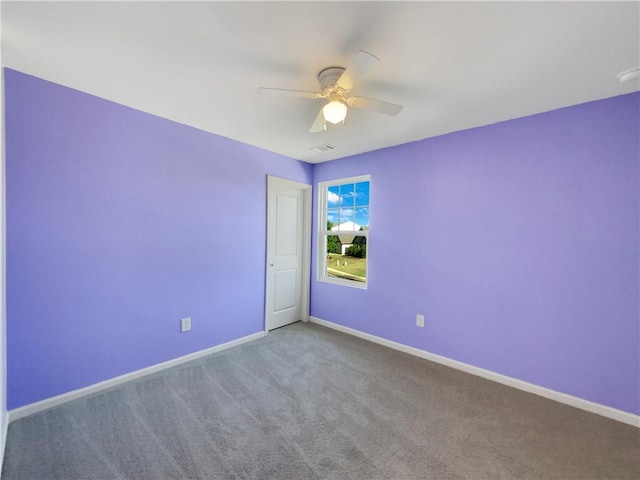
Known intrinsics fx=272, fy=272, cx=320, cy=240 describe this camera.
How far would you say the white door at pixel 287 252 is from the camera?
371 centimetres

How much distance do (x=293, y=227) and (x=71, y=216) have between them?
249cm

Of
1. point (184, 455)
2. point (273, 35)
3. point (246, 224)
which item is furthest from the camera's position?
point (246, 224)

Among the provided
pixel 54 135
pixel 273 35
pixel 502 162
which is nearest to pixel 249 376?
pixel 54 135

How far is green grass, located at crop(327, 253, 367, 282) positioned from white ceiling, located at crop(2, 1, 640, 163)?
2.02 m

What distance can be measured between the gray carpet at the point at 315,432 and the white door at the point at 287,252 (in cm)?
125

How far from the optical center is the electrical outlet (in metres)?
2.78

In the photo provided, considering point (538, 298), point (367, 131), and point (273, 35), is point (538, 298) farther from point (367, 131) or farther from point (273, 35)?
point (273, 35)

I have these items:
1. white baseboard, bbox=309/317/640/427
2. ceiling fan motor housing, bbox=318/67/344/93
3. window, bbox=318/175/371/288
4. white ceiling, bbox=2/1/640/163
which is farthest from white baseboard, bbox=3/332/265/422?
ceiling fan motor housing, bbox=318/67/344/93

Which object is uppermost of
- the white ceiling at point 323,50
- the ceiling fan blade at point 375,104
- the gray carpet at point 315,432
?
the white ceiling at point 323,50

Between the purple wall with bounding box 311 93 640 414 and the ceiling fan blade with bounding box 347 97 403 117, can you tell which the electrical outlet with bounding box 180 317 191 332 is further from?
the ceiling fan blade with bounding box 347 97 403 117

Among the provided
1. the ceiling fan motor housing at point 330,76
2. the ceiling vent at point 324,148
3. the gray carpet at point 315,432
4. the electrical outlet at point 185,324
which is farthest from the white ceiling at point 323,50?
the gray carpet at point 315,432

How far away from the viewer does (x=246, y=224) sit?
11.0 feet

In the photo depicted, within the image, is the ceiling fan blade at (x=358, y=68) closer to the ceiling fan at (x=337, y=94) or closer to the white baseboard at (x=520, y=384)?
the ceiling fan at (x=337, y=94)

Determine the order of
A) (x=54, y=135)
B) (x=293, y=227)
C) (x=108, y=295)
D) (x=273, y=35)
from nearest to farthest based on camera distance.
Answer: (x=273, y=35) → (x=54, y=135) → (x=108, y=295) → (x=293, y=227)
